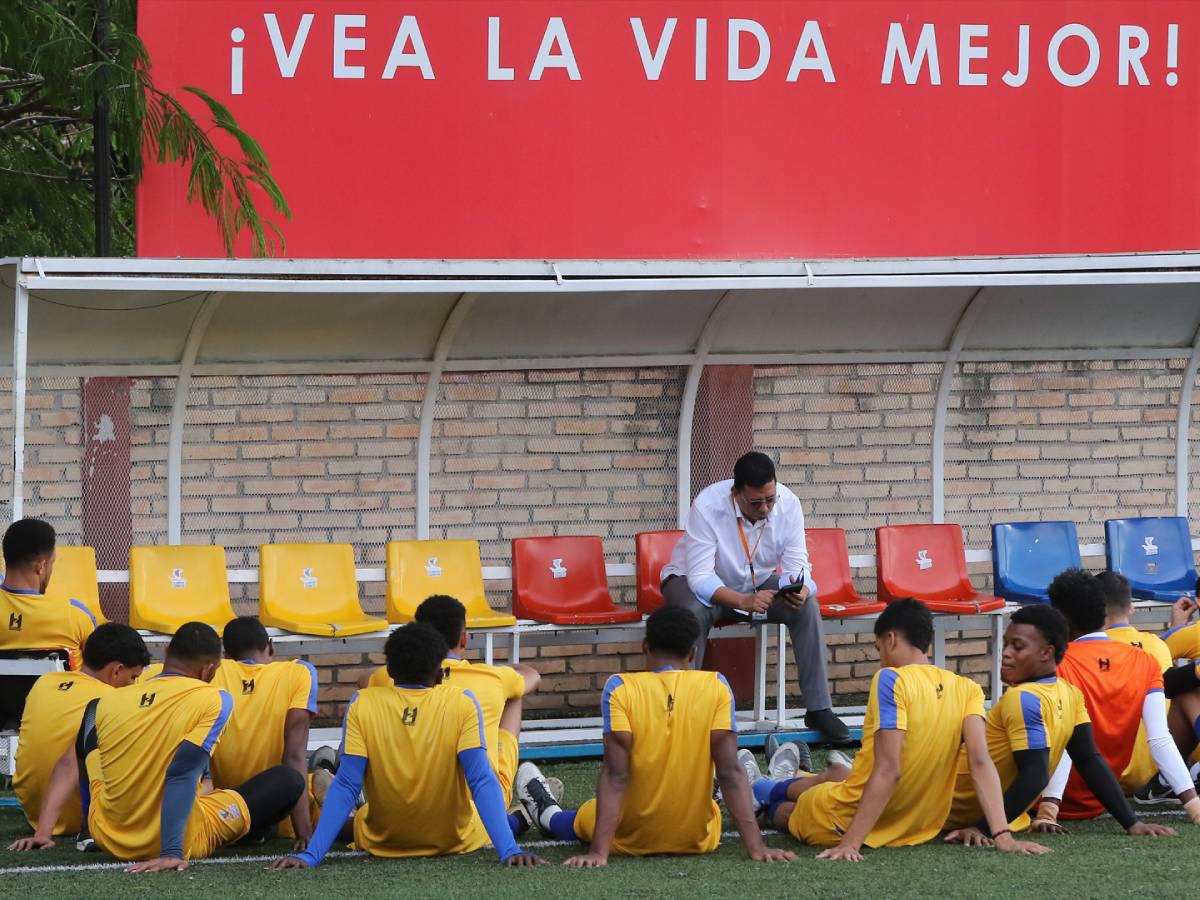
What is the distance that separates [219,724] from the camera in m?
5.55

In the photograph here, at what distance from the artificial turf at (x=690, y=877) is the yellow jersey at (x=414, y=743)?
0.22 meters

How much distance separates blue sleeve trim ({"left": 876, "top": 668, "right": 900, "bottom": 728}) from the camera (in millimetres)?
5652

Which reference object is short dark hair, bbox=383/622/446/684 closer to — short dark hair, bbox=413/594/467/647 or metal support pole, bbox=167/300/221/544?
short dark hair, bbox=413/594/467/647

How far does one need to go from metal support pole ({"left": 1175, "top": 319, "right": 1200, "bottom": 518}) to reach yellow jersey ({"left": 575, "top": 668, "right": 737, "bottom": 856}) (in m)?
5.32

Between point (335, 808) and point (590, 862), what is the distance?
Result: 85 centimetres

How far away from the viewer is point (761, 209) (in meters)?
9.53

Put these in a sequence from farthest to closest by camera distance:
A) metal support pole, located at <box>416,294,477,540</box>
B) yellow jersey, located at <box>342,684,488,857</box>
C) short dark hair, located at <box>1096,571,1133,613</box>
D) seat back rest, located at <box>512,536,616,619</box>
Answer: metal support pole, located at <box>416,294,477,540</box>, seat back rest, located at <box>512,536,616,619</box>, short dark hair, located at <box>1096,571,1133,613</box>, yellow jersey, located at <box>342,684,488,857</box>

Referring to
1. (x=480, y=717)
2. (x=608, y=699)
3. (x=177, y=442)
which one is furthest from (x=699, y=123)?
(x=480, y=717)

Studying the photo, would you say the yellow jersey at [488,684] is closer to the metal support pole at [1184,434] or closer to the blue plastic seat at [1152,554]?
the blue plastic seat at [1152,554]

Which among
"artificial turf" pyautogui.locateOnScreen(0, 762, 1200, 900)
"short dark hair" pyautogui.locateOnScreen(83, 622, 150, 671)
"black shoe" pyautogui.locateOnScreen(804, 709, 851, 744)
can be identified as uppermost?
"short dark hair" pyautogui.locateOnScreen(83, 622, 150, 671)

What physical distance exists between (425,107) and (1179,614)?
15.4 feet

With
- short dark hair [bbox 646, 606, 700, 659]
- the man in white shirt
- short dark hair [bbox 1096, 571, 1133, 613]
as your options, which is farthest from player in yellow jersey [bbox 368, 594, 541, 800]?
short dark hair [bbox 1096, 571, 1133, 613]

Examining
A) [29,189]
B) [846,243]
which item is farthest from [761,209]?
[29,189]

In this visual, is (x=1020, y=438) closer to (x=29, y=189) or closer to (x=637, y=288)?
(x=637, y=288)
